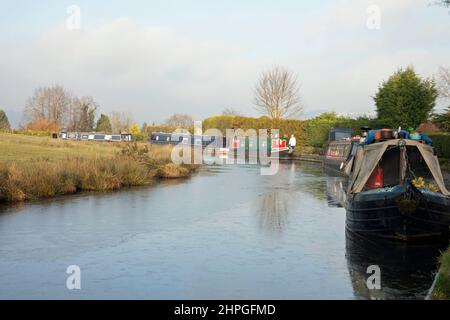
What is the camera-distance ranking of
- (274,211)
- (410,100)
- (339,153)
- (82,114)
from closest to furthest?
(274,211), (339,153), (410,100), (82,114)

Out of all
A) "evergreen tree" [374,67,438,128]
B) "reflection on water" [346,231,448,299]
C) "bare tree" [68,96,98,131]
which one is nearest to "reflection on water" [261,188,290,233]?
"reflection on water" [346,231,448,299]

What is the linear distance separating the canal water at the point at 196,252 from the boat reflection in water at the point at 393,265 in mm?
21

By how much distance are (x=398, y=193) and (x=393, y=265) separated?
2099 mm

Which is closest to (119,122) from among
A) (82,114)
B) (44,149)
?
(82,114)

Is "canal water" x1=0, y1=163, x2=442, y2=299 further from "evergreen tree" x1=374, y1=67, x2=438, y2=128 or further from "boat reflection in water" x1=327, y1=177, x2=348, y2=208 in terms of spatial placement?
"evergreen tree" x1=374, y1=67, x2=438, y2=128

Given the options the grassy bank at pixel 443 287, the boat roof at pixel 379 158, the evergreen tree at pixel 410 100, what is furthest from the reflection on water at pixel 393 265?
the evergreen tree at pixel 410 100

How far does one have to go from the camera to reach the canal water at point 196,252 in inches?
389

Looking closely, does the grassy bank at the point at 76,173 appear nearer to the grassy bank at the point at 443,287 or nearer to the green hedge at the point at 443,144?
the green hedge at the point at 443,144

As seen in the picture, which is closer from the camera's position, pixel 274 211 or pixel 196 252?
pixel 196 252

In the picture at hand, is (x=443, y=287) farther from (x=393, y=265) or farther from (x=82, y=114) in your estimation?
(x=82, y=114)

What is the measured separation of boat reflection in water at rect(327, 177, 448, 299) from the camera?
9.91 metres

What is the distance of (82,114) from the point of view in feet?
254

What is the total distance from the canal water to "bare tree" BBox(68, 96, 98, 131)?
189 ft
